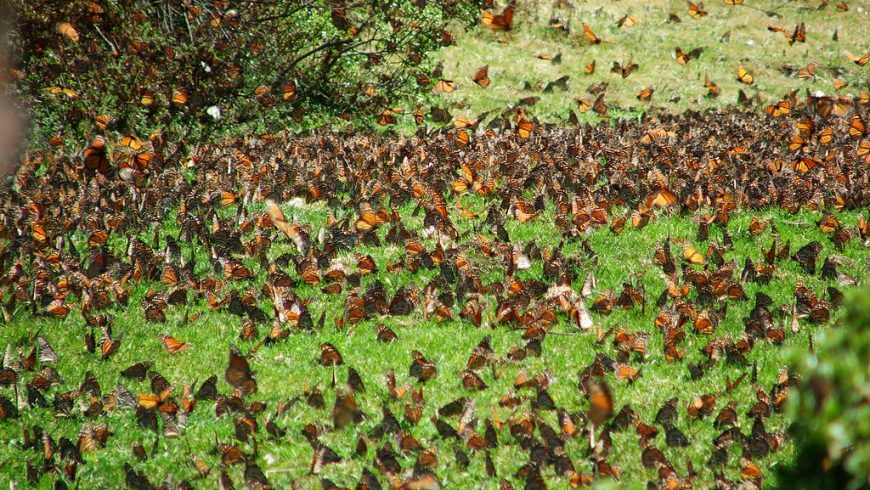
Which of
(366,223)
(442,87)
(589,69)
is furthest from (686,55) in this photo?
(366,223)

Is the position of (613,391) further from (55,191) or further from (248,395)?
(55,191)

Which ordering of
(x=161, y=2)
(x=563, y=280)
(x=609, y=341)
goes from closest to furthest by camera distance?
(x=609, y=341), (x=563, y=280), (x=161, y=2)

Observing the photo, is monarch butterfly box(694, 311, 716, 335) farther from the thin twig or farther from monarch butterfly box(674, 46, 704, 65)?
monarch butterfly box(674, 46, 704, 65)

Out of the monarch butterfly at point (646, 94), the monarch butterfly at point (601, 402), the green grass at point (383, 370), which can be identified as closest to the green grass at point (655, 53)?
the monarch butterfly at point (646, 94)

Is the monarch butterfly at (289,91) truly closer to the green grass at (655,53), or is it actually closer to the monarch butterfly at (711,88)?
the green grass at (655,53)

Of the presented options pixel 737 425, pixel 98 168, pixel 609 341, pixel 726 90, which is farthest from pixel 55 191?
pixel 726 90

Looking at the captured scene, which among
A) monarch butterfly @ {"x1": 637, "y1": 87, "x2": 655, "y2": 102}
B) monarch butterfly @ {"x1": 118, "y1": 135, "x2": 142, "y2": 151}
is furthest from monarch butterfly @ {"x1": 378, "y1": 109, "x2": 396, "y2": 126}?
monarch butterfly @ {"x1": 637, "y1": 87, "x2": 655, "y2": 102}
